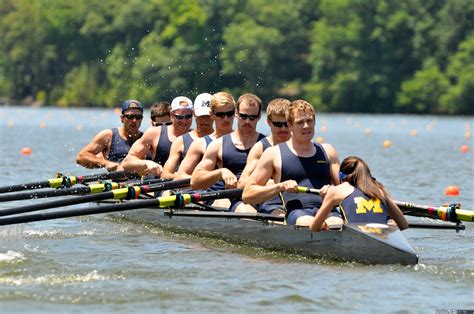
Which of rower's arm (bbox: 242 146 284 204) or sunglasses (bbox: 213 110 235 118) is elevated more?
sunglasses (bbox: 213 110 235 118)

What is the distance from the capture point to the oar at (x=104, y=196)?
1037 centimetres

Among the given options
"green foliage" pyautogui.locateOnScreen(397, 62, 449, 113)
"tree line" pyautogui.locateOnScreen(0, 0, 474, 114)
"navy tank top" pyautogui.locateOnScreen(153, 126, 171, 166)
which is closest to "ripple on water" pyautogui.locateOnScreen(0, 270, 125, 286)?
"navy tank top" pyautogui.locateOnScreen(153, 126, 171, 166)

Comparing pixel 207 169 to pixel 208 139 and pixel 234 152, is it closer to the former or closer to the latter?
pixel 234 152

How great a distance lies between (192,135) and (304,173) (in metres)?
2.86

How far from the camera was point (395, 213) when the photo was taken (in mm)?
9953

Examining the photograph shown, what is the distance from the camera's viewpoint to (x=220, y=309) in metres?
8.12

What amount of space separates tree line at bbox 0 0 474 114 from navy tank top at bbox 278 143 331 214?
52127 mm

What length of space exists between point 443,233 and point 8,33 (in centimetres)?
7945

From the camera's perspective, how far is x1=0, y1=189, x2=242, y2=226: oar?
32.7ft

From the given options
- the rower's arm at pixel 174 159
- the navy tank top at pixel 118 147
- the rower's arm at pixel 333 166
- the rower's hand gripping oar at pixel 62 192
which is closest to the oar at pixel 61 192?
the rower's hand gripping oar at pixel 62 192

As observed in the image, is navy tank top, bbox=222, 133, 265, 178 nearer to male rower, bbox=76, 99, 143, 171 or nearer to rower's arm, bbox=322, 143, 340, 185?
rower's arm, bbox=322, 143, 340, 185

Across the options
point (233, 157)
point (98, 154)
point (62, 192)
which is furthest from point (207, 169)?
point (98, 154)

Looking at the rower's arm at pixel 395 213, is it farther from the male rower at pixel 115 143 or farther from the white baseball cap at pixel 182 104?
the male rower at pixel 115 143

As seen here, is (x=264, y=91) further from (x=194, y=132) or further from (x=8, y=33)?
(x=194, y=132)
